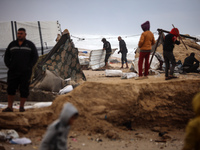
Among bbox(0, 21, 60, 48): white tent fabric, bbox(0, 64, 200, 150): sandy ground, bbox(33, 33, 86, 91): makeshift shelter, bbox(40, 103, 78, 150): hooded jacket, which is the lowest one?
bbox(0, 64, 200, 150): sandy ground

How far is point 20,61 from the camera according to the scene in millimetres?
4512

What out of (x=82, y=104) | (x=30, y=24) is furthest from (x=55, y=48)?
(x=82, y=104)

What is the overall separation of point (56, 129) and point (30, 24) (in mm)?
6978

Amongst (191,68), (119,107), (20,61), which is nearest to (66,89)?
(119,107)

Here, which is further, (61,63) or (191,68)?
(191,68)

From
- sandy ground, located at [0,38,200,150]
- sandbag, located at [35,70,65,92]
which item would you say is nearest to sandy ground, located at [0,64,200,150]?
sandy ground, located at [0,38,200,150]

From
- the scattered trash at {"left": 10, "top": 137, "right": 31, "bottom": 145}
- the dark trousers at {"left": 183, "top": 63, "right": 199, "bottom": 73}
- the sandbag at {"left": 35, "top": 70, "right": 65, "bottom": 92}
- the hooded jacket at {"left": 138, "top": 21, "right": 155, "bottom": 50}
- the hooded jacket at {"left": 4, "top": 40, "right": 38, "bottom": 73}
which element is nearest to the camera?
the scattered trash at {"left": 10, "top": 137, "right": 31, "bottom": 145}

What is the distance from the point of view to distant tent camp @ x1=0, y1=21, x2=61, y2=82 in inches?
317

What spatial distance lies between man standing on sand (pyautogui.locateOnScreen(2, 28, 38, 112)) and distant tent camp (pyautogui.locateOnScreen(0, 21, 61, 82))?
312 cm

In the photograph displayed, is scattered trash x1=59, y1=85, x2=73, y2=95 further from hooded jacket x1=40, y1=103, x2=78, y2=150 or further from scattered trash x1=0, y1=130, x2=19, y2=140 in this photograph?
hooded jacket x1=40, y1=103, x2=78, y2=150

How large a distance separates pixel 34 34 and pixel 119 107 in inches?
199

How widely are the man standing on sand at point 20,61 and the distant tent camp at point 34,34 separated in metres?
3.12

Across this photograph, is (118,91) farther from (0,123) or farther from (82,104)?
(0,123)

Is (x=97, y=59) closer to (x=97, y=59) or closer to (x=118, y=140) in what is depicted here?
(x=97, y=59)
